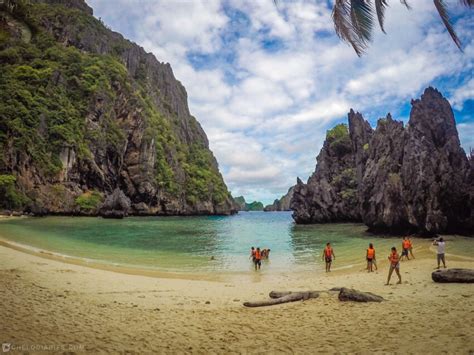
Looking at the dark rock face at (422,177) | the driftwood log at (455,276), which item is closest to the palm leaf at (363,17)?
the driftwood log at (455,276)

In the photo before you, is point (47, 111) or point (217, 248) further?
point (47, 111)

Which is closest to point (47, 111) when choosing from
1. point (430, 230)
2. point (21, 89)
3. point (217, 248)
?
point (21, 89)

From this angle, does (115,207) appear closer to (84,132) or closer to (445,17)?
(84,132)

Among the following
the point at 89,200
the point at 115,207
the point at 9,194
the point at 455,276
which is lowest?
the point at 455,276

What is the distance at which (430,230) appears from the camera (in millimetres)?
35125

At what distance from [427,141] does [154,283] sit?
127 ft

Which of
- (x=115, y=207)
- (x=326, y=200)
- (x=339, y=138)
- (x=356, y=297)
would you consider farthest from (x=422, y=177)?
(x=115, y=207)

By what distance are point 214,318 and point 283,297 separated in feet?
9.81

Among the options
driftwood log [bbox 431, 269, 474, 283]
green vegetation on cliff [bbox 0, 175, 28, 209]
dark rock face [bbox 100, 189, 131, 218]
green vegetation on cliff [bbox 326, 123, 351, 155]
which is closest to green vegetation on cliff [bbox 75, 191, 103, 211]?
dark rock face [bbox 100, 189, 131, 218]

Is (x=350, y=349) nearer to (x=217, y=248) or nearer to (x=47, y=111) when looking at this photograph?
(x=217, y=248)

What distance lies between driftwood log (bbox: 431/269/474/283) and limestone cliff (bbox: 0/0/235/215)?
48.3 meters

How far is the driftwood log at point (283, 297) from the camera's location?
1007cm

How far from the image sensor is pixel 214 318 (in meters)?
8.43

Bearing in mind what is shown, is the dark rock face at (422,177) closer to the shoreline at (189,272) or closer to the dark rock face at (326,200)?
the dark rock face at (326,200)
